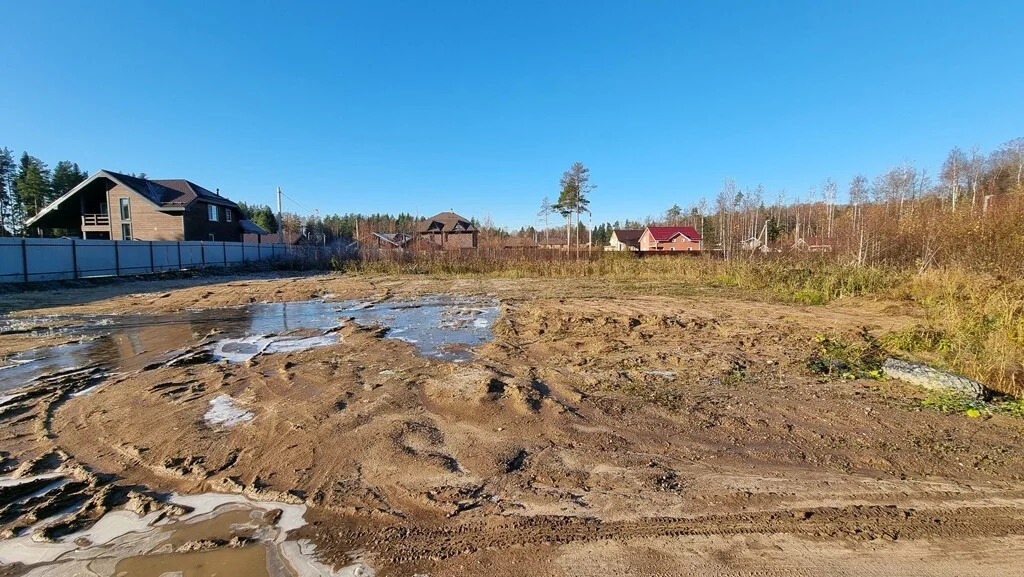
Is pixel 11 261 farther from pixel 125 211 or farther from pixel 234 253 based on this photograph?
pixel 125 211

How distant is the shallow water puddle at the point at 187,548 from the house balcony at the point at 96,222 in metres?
37.8

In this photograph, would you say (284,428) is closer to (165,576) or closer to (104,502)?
(104,502)

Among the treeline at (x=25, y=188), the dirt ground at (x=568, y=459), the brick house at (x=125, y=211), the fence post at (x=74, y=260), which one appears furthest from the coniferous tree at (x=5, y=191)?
the dirt ground at (x=568, y=459)

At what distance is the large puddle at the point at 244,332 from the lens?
694 cm

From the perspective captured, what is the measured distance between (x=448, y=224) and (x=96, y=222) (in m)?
33.2

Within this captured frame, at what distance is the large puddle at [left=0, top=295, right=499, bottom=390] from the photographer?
694 centimetres

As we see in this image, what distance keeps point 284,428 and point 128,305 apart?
41.7 feet

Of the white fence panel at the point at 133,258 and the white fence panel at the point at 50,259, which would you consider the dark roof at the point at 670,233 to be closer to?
the white fence panel at the point at 133,258

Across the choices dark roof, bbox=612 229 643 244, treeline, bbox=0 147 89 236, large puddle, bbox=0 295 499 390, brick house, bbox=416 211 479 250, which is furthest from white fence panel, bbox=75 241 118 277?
dark roof, bbox=612 229 643 244

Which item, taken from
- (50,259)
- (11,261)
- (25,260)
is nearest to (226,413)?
(11,261)

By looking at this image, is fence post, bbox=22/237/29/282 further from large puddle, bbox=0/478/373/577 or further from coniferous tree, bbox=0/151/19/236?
coniferous tree, bbox=0/151/19/236

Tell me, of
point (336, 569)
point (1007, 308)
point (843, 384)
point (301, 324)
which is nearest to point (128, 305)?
point (301, 324)

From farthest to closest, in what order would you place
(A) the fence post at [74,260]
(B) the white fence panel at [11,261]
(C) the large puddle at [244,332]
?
(A) the fence post at [74,260]
(B) the white fence panel at [11,261]
(C) the large puddle at [244,332]

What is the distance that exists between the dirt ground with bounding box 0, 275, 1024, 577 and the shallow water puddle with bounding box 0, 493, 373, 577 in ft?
0.49
